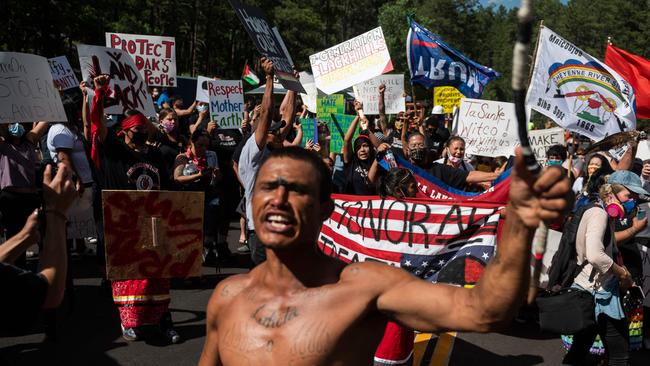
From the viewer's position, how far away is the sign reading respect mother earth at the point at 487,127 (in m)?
10.7

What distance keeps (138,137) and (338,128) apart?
17.3ft

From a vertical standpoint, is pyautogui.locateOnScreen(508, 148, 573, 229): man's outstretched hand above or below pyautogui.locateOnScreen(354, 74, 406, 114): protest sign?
below

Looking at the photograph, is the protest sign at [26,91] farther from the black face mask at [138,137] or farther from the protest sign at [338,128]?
the protest sign at [338,128]

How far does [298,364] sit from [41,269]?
1.02 m

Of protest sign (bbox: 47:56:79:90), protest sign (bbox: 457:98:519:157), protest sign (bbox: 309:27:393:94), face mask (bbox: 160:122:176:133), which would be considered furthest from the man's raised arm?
protest sign (bbox: 47:56:79:90)

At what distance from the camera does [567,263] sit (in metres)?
4.96

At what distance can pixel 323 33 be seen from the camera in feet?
174

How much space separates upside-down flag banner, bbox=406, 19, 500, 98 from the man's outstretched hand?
9230 millimetres

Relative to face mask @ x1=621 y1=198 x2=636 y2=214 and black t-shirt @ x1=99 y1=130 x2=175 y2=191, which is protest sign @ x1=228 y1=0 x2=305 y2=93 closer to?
black t-shirt @ x1=99 y1=130 x2=175 y2=191

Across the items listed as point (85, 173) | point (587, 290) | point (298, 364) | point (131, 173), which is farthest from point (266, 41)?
point (298, 364)

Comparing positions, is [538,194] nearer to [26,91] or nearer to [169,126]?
[26,91]

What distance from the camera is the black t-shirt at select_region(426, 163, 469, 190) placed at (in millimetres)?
7012

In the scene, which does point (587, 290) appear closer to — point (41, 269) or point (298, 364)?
point (298, 364)

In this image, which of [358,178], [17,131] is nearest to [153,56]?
[17,131]
